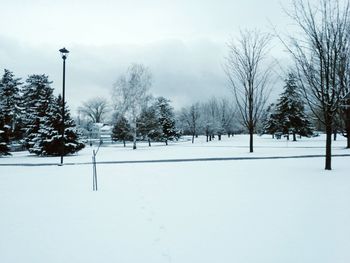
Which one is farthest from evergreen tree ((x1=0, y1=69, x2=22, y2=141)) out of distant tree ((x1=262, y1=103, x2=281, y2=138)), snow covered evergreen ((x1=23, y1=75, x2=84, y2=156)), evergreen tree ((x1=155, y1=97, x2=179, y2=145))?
distant tree ((x1=262, y1=103, x2=281, y2=138))

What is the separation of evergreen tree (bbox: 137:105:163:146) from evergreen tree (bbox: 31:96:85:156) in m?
14.4

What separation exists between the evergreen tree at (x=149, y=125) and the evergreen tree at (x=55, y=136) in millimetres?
14426

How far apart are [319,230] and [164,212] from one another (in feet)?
10.6

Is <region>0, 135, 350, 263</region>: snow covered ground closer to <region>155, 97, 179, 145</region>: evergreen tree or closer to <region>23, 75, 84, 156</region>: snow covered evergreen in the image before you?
<region>23, 75, 84, 156</region>: snow covered evergreen

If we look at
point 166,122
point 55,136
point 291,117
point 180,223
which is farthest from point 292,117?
point 180,223

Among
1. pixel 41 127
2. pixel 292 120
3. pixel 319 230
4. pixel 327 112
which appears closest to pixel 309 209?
pixel 319 230

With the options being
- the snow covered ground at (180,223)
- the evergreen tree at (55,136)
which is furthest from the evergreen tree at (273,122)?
the snow covered ground at (180,223)

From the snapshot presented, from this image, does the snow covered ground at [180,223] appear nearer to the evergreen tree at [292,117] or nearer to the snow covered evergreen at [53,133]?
the snow covered evergreen at [53,133]

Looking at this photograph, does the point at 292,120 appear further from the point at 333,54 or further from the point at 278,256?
the point at 278,256

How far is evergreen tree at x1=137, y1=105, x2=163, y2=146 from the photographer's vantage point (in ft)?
153

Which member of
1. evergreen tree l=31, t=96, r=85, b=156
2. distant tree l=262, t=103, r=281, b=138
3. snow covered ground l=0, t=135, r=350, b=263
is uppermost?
distant tree l=262, t=103, r=281, b=138

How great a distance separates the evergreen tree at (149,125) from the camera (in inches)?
1840

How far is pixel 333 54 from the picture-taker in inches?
564

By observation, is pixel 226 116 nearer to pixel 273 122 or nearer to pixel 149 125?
pixel 273 122
